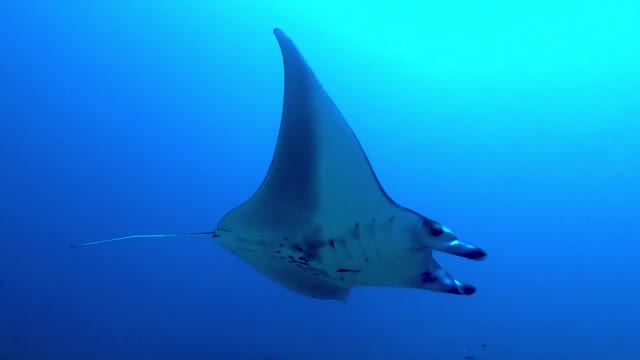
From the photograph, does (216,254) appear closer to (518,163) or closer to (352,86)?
(352,86)

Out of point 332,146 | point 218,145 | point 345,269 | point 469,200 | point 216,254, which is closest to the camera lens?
point 332,146

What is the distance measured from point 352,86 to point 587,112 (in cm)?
707

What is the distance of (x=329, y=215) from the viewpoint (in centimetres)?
237

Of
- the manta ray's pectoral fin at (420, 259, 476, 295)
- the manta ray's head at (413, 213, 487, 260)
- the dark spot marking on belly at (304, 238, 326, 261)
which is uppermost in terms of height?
the manta ray's head at (413, 213, 487, 260)

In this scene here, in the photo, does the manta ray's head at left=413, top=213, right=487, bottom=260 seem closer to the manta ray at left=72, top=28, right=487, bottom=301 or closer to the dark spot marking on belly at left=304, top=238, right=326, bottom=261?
the manta ray at left=72, top=28, right=487, bottom=301

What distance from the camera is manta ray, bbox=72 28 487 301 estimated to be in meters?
2.20

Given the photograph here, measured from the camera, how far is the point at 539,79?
14.1 metres

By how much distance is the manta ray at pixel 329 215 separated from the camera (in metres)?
2.20

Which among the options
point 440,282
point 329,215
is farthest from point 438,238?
point 329,215

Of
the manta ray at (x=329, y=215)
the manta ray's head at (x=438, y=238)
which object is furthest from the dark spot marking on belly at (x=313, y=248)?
the manta ray's head at (x=438, y=238)

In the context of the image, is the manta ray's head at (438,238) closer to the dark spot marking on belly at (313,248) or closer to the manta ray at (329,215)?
the manta ray at (329,215)

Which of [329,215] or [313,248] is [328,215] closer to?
[329,215]

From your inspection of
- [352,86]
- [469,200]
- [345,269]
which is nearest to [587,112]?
[469,200]

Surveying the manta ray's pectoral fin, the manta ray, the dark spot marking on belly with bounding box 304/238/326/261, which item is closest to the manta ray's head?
the manta ray
